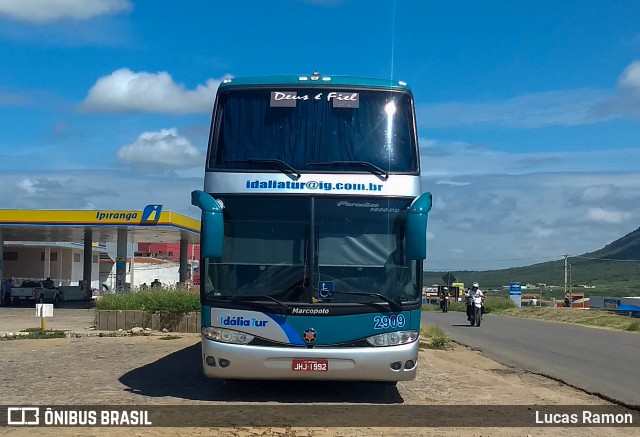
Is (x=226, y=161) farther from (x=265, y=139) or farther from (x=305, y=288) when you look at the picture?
(x=305, y=288)

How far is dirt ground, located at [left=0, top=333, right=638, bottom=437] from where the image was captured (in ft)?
28.8

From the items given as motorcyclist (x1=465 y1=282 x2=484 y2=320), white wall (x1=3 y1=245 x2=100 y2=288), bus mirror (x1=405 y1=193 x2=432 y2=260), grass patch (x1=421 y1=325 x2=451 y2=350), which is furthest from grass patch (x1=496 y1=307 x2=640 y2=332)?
white wall (x1=3 y1=245 x2=100 y2=288)

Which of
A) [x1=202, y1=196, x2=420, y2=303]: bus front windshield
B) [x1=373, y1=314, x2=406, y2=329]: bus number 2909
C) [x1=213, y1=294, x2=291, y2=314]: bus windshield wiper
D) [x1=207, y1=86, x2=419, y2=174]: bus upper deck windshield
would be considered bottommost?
[x1=373, y1=314, x2=406, y2=329]: bus number 2909

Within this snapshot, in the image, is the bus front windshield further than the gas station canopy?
No

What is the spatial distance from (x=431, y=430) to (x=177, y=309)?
13815mm

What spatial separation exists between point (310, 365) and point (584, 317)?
30.5 m

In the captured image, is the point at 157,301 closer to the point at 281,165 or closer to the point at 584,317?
the point at 281,165

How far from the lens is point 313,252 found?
1050 cm

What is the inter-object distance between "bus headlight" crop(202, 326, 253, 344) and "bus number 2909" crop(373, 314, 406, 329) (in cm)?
161

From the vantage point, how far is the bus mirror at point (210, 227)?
10.2m

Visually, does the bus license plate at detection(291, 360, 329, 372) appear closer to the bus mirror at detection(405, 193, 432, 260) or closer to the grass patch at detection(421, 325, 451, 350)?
the bus mirror at detection(405, 193, 432, 260)

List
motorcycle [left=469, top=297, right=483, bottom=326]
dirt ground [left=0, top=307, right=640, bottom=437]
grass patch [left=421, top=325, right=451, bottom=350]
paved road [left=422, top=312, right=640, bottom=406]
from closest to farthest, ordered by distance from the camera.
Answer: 1. dirt ground [left=0, top=307, right=640, bottom=437]
2. paved road [left=422, top=312, right=640, bottom=406]
3. grass patch [left=421, top=325, right=451, bottom=350]
4. motorcycle [left=469, top=297, right=483, bottom=326]

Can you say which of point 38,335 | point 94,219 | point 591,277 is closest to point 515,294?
point 94,219

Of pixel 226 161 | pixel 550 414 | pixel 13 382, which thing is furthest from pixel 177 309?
pixel 550 414
